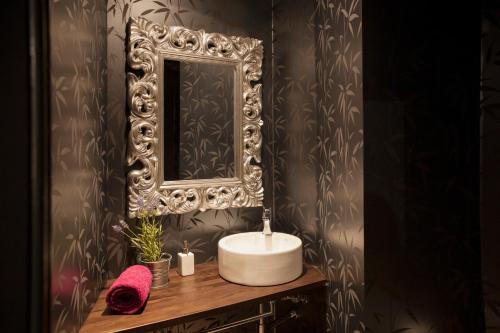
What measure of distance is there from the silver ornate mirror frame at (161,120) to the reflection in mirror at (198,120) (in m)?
0.03

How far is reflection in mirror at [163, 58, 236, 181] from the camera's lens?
5.37ft

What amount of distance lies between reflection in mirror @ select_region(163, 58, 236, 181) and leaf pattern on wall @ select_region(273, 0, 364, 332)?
0.29m

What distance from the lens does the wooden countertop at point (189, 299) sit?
3.77 feet

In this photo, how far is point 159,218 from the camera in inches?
64.1
